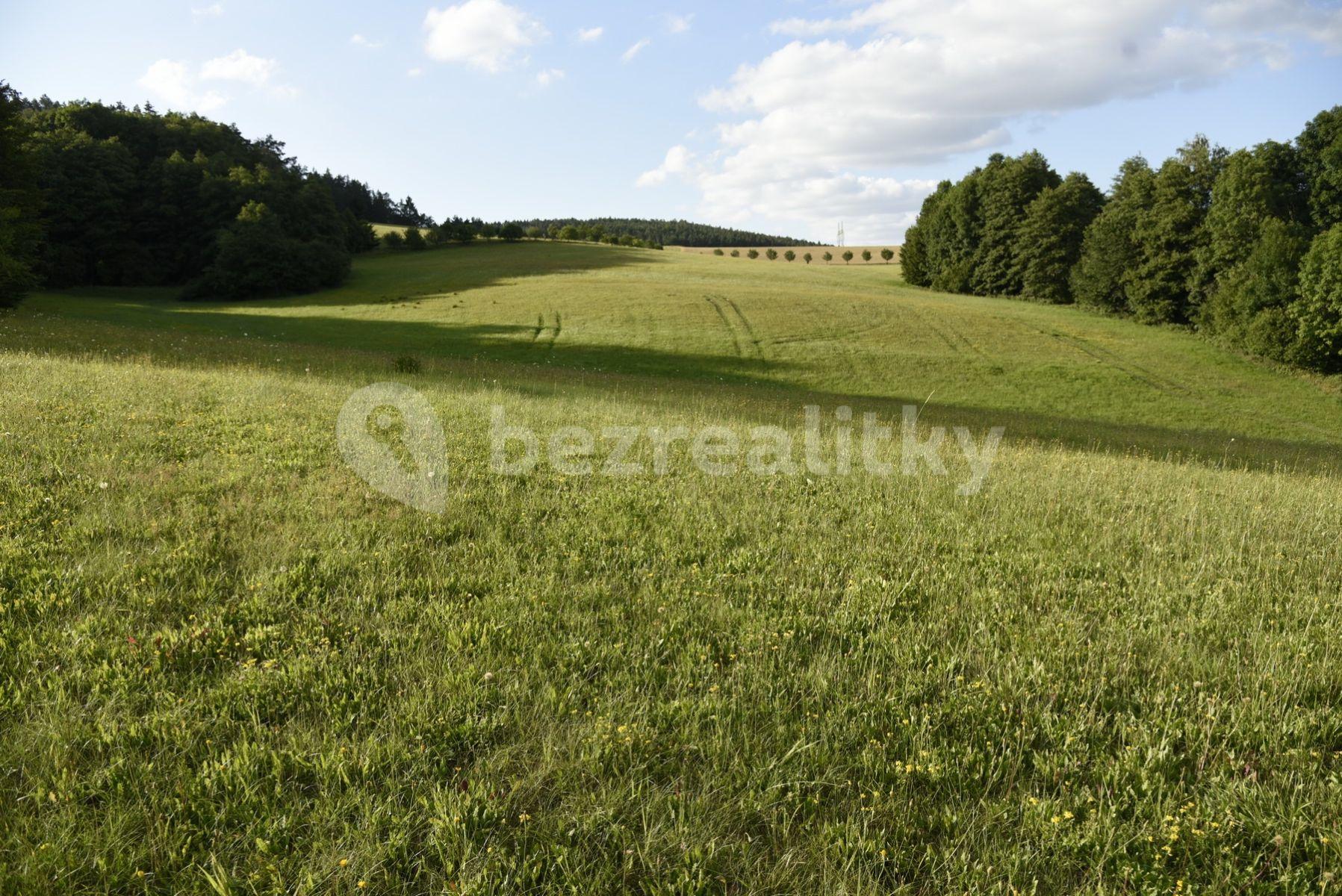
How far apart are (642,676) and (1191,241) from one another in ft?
218

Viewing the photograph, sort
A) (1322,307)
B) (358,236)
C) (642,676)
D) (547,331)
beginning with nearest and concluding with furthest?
(642,676), (1322,307), (547,331), (358,236)

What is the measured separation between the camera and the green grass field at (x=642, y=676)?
308cm

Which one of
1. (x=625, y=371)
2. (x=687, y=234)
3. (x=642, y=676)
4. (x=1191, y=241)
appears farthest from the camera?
(x=687, y=234)

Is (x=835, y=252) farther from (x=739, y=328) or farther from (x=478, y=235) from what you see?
(x=739, y=328)

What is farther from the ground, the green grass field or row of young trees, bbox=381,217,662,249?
row of young trees, bbox=381,217,662,249

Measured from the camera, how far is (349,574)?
5527 millimetres

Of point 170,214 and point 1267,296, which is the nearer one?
point 1267,296

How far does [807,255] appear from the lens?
122062mm

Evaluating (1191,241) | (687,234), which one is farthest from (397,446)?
(687,234)

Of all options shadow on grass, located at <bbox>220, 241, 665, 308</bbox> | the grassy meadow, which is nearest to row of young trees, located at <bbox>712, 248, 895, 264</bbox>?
the grassy meadow

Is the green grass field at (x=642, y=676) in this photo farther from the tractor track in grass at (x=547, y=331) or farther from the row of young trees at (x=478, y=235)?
the row of young trees at (x=478, y=235)

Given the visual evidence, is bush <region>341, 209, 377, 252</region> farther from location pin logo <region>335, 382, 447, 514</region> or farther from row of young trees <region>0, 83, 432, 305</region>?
location pin logo <region>335, 382, 447, 514</region>

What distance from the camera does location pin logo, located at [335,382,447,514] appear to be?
7695 mm

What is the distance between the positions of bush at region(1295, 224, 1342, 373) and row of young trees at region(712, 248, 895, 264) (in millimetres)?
75660
